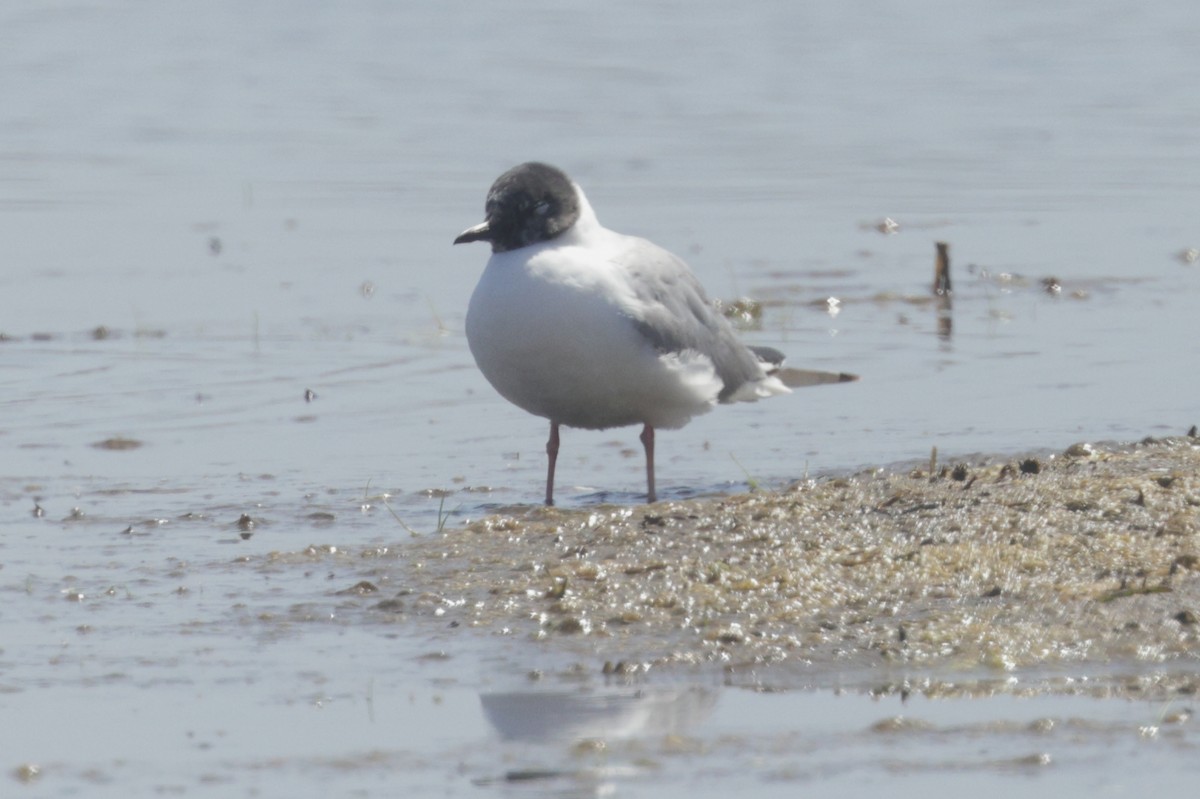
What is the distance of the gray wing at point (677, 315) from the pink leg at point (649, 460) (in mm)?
329

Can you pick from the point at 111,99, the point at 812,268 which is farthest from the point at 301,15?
the point at 812,268

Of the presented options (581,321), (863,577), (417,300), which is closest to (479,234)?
(581,321)

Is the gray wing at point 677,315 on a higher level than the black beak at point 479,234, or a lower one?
lower

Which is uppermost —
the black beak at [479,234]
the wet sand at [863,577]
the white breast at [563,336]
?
the black beak at [479,234]

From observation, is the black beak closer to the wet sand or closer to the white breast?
the white breast

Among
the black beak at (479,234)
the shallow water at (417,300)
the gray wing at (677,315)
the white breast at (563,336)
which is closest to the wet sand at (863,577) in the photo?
the shallow water at (417,300)

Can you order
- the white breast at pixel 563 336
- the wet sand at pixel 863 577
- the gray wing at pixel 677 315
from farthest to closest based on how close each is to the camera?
the gray wing at pixel 677 315, the white breast at pixel 563 336, the wet sand at pixel 863 577

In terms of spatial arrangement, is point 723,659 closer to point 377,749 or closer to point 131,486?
point 377,749

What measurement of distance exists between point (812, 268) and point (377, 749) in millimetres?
7588

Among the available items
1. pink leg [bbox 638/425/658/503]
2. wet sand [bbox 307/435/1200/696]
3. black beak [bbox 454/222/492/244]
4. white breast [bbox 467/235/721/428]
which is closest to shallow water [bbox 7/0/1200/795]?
pink leg [bbox 638/425/658/503]

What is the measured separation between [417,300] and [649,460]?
3804 mm

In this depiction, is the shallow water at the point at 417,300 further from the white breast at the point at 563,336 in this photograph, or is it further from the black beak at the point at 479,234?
the black beak at the point at 479,234

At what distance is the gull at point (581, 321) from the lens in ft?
21.1

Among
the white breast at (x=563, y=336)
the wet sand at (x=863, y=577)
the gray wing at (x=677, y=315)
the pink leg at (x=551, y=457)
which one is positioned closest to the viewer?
the wet sand at (x=863, y=577)
